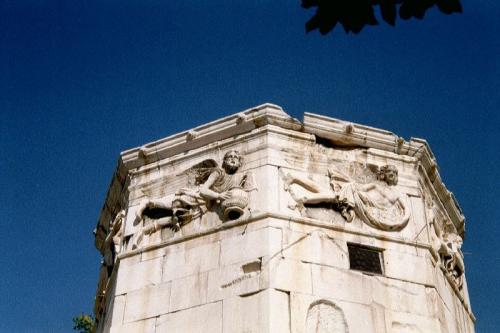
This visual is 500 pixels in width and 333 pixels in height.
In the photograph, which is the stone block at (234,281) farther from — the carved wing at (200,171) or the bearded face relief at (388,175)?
the bearded face relief at (388,175)

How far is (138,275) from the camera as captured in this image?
1019cm

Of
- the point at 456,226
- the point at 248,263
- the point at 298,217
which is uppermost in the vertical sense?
the point at 456,226

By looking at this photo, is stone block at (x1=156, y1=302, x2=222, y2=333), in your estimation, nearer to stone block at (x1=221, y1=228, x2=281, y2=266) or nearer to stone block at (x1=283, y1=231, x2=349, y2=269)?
stone block at (x1=221, y1=228, x2=281, y2=266)

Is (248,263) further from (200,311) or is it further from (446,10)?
(446,10)

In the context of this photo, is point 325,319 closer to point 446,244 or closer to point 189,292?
point 189,292

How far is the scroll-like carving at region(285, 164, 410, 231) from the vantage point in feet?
33.7

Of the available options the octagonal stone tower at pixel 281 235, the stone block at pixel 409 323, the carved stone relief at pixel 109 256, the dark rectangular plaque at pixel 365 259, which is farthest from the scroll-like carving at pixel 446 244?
the carved stone relief at pixel 109 256

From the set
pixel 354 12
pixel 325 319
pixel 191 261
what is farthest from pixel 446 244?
pixel 354 12

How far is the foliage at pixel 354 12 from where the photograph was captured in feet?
16.2

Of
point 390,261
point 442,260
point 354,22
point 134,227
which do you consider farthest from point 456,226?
point 354,22

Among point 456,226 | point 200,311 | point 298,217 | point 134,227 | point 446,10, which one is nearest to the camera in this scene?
point 446,10

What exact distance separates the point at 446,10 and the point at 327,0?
71cm

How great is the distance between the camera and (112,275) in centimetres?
1100

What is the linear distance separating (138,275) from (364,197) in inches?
119
